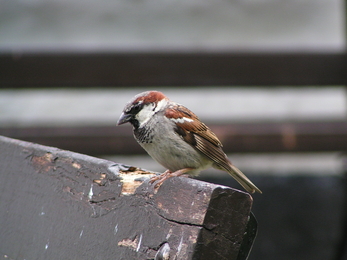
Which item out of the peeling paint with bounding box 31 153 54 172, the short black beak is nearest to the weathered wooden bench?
the peeling paint with bounding box 31 153 54 172

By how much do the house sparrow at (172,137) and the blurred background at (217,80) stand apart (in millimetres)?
1005

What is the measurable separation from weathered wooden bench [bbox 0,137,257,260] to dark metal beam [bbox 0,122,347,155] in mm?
1861

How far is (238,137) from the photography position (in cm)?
307

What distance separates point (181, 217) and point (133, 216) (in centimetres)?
14

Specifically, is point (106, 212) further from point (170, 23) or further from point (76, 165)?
point (170, 23)

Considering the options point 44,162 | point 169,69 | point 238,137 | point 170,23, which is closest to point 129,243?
point 44,162

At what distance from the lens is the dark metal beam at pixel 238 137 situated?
3078 mm

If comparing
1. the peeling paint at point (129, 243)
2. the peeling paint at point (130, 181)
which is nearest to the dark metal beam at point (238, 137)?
the peeling paint at point (130, 181)

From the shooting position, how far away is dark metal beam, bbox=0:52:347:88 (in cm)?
274

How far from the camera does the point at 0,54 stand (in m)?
2.75

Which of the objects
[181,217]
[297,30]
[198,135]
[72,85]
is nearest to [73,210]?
[181,217]

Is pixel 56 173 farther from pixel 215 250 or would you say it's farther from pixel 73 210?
pixel 215 250

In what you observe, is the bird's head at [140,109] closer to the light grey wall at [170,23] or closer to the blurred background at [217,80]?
the blurred background at [217,80]

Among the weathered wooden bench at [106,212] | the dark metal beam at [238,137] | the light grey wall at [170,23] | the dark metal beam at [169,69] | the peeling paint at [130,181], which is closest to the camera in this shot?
the weathered wooden bench at [106,212]
